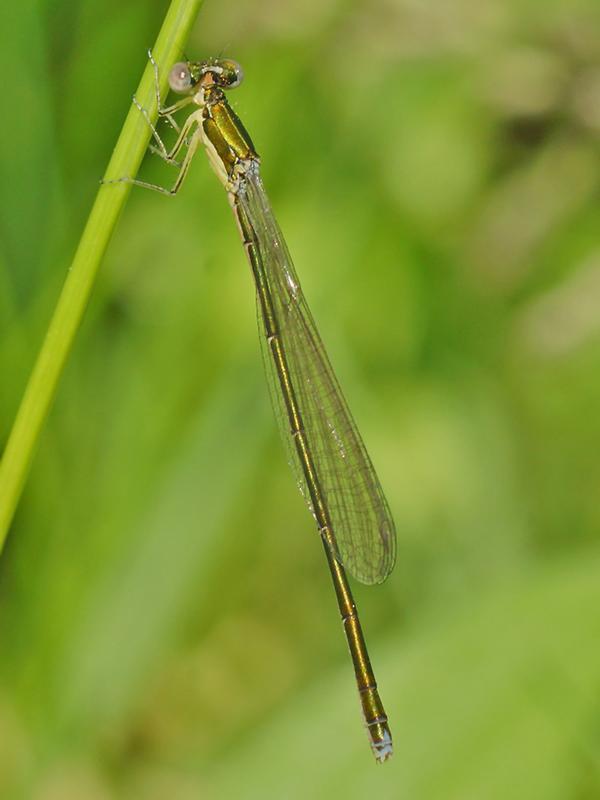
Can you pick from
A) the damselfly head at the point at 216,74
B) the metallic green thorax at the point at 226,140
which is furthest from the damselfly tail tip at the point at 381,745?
the damselfly head at the point at 216,74

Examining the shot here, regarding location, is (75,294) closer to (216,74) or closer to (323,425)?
(216,74)

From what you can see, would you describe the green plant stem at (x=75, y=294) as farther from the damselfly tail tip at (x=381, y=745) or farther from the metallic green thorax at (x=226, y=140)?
the damselfly tail tip at (x=381, y=745)

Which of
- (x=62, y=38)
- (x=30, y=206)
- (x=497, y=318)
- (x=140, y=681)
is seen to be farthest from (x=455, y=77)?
(x=140, y=681)

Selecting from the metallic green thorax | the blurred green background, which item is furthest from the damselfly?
the blurred green background

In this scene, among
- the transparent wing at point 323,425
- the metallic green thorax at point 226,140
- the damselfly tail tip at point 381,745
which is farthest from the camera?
the transparent wing at point 323,425

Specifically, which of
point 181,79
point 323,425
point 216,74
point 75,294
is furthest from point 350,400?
point 75,294

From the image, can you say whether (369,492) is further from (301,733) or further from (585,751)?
(585,751)

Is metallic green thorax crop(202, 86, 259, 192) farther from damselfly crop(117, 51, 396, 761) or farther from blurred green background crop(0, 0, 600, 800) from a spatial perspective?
blurred green background crop(0, 0, 600, 800)
